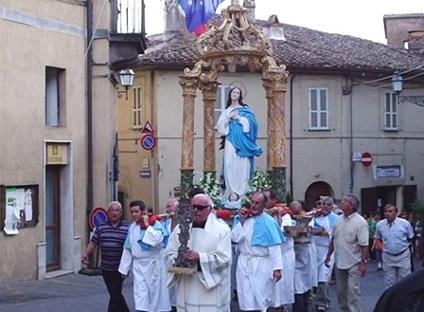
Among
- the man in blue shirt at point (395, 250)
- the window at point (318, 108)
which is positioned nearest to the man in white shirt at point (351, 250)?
the man in blue shirt at point (395, 250)

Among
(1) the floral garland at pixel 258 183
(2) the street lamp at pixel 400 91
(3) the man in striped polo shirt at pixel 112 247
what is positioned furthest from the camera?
(2) the street lamp at pixel 400 91

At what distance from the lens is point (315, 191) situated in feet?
106

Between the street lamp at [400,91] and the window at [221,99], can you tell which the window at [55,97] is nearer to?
the street lamp at [400,91]

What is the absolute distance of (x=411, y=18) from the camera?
138 feet

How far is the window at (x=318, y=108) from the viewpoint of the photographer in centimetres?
3212

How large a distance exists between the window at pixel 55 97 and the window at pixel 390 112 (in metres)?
18.0

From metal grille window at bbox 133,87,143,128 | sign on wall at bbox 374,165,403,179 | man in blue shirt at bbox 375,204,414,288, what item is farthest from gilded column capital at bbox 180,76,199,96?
sign on wall at bbox 374,165,403,179

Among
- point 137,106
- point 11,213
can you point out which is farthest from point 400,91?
point 11,213

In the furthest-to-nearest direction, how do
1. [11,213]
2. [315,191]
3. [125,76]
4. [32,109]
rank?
[315,191], [125,76], [32,109], [11,213]

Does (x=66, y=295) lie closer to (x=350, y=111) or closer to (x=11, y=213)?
(x=11, y=213)

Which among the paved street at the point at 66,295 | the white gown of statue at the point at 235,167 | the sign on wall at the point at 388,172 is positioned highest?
the white gown of statue at the point at 235,167

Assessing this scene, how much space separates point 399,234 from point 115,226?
4.66 metres

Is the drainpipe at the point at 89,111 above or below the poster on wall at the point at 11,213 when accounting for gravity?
above

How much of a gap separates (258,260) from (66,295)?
5.73 meters
